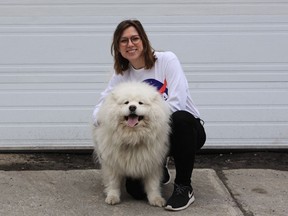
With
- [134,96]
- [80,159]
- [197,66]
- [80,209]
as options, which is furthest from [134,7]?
[80,209]

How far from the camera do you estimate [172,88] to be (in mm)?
3984

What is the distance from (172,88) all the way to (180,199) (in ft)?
3.04

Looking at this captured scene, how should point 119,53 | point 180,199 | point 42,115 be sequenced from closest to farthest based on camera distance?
point 180,199
point 119,53
point 42,115

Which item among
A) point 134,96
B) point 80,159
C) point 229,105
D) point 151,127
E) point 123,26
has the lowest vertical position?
point 80,159

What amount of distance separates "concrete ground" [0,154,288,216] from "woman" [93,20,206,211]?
0.24 m

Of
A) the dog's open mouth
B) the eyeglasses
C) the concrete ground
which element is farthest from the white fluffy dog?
the eyeglasses

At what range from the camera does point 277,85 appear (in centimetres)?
583

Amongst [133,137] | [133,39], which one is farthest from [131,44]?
[133,137]

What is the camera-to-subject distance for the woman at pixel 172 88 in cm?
392

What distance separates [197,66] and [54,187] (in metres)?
2.29

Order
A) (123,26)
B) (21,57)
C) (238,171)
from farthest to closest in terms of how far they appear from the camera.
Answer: (21,57) → (238,171) → (123,26)

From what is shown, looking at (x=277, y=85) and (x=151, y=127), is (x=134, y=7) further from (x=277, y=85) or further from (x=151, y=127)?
(x=151, y=127)

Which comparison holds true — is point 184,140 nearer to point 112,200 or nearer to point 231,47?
point 112,200

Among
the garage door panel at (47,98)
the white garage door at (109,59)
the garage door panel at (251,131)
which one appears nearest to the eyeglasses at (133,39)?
the white garage door at (109,59)
